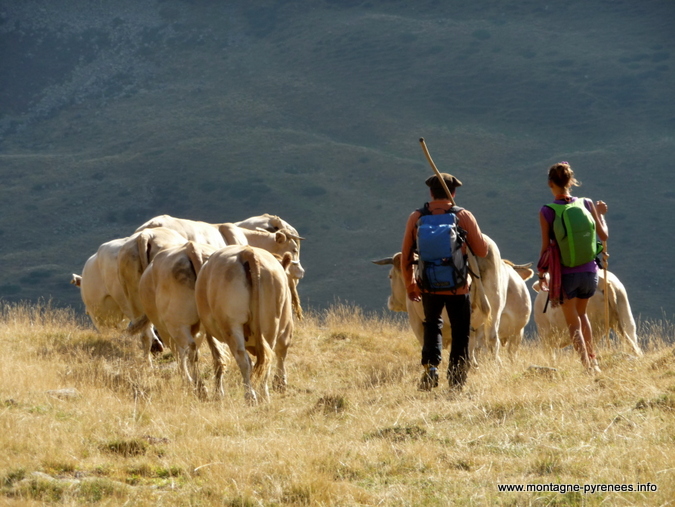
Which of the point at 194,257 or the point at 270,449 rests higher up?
the point at 194,257

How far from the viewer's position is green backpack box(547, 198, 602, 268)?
865 cm

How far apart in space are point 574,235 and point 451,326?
141cm

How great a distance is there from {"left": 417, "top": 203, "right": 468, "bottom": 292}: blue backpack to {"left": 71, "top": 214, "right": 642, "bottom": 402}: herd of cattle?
0.90 metres

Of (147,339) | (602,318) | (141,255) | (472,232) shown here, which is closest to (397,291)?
(602,318)

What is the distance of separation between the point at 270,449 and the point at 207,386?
3799 mm

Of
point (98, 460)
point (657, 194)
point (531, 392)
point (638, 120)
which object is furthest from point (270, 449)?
point (638, 120)

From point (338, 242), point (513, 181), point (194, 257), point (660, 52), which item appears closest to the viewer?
point (194, 257)

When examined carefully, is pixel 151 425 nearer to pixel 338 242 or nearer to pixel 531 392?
pixel 531 392

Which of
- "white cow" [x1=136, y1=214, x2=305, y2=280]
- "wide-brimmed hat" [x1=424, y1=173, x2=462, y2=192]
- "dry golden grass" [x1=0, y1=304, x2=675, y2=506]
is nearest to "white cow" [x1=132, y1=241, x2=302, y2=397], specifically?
"dry golden grass" [x1=0, y1=304, x2=675, y2=506]

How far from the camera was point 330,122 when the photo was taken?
8106 cm

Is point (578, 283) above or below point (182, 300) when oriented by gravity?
above

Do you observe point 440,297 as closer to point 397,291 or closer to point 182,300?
point 182,300

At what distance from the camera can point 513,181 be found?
2653 inches

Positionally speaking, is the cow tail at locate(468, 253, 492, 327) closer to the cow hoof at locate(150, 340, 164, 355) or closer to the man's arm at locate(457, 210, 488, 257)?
the man's arm at locate(457, 210, 488, 257)
